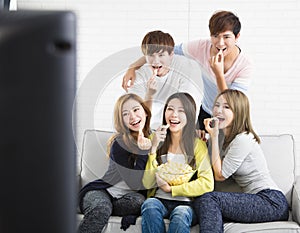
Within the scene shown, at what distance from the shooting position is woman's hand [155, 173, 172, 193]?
300 centimetres

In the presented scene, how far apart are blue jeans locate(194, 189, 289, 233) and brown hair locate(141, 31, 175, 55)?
0.85 meters

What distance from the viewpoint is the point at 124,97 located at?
313cm

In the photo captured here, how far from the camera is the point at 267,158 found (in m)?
3.22

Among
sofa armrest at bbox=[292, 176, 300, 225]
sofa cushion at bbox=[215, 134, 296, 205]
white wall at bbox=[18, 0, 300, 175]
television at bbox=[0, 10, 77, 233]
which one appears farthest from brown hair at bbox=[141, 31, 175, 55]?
television at bbox=[0, 10, 77, 233]

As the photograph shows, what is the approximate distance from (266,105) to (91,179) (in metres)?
1.26

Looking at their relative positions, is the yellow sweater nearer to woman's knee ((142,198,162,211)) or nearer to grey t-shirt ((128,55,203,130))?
woman's knee ((142,198,162,211))

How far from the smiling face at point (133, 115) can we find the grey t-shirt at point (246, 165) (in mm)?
518

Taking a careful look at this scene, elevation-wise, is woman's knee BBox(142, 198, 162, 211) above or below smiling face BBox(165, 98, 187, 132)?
below

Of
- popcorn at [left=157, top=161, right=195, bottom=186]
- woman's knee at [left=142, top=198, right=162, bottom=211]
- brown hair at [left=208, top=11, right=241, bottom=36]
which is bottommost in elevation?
woman's knee at [left=142, top=198, right=162, bottom=211]

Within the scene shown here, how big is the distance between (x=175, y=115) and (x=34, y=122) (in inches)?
113

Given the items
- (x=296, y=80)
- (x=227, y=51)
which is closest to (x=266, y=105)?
(x=296, y=80)

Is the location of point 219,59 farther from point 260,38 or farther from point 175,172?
point 175,172

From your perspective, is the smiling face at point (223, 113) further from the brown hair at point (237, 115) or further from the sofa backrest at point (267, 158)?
the sofa backrest at point (267, 158)

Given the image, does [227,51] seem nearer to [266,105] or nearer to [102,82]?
[266,105]
